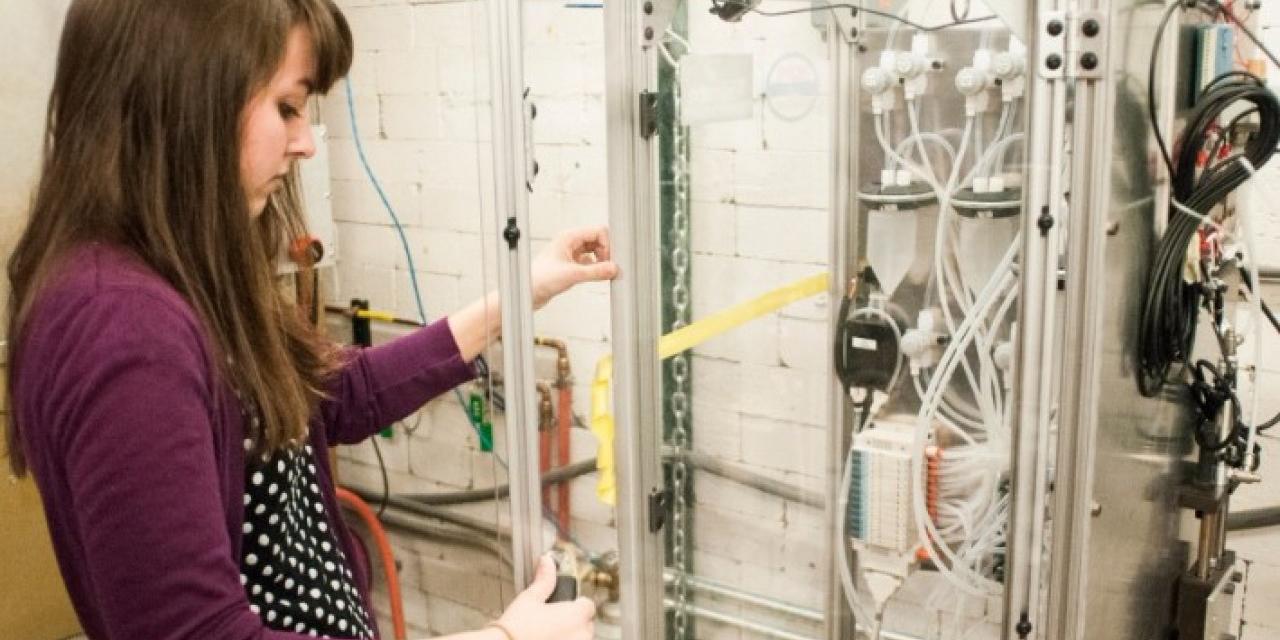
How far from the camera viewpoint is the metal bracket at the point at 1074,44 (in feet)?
3.41

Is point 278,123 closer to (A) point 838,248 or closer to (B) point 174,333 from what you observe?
(B) point 174,333

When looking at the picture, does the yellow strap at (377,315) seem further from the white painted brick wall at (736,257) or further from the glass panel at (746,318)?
the glass panel at (746,318)

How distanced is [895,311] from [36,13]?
1.51m

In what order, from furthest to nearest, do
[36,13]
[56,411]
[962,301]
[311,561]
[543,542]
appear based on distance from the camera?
[36,13] → [962,301] → [543,542] → [311,561] → [56,411]

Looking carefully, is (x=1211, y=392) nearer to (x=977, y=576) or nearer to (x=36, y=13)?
(x=977, y=576)

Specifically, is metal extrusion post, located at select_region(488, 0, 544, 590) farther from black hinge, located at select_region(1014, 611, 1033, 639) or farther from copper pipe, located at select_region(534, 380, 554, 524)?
black hinge, located at select_region(1014, 611, 1033, 639)

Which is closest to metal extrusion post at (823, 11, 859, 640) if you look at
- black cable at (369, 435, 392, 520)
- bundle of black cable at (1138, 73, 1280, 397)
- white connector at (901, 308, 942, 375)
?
white connector at (901, 308, 942, 375)

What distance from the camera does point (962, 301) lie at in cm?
127

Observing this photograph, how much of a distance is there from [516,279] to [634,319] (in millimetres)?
226

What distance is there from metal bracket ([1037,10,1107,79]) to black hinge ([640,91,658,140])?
0.41 m

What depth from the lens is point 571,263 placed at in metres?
1.22

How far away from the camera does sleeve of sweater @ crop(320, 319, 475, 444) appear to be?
3.86ft

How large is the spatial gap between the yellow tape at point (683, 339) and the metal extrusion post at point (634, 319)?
0.02m

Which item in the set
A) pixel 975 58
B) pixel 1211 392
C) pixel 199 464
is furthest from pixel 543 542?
pixel 1211 392
